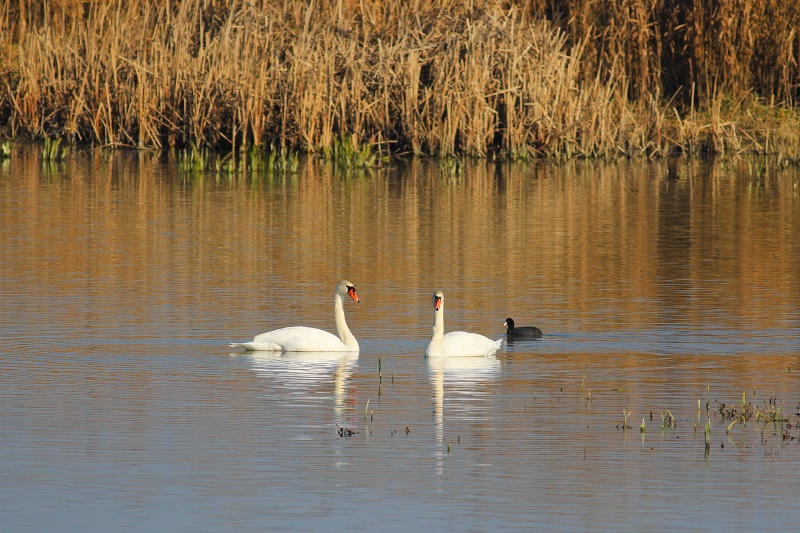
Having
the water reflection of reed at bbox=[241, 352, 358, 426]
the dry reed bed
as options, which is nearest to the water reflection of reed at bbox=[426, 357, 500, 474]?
the water reflection of reed at bbox=[241, 352, 358, 426]

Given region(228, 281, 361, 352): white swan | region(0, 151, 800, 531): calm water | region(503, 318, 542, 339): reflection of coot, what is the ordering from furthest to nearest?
region(503, 318, 542, 339): reflection of coot, region(228, 281, 361, 352): white swan, region(0, 151, 800, 531): calm water

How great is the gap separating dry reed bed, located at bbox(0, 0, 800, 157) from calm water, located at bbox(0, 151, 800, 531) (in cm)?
622

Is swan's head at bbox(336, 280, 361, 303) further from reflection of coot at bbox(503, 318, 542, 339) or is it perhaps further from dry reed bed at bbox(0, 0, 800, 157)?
dry reed bed at bbox(0, 0, 800, 157)

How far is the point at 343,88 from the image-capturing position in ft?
92.7

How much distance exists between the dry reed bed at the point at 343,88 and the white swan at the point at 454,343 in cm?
1676

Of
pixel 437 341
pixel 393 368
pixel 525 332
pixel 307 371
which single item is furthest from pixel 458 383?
pixel 525 332

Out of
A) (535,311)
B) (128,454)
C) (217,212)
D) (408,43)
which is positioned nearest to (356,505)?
(128,454)

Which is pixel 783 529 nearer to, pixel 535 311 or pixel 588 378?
pixel 588 378

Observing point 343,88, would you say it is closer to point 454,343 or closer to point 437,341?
point 454,343

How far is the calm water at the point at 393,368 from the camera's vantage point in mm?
7379

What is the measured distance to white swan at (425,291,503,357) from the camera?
1140cm

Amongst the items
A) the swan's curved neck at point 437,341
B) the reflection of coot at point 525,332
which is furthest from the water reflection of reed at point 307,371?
the reflection of coot at point 525,332

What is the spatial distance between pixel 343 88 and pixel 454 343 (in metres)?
17.2

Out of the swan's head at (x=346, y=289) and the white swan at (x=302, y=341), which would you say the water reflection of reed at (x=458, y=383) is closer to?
the white swan at (x=302, y=341)
